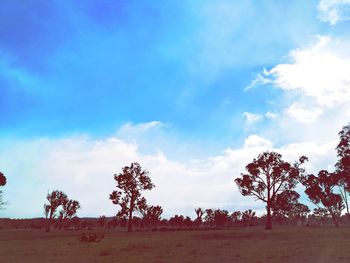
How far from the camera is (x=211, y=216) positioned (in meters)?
132

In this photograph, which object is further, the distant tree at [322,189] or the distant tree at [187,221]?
the distant tree at [187,221]

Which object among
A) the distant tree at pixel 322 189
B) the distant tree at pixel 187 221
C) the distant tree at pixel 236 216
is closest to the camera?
the distant tree at pixel 322 189

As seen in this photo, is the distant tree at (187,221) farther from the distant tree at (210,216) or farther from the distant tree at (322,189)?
the distant tree at (322,189)

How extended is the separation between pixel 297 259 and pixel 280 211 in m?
49.5

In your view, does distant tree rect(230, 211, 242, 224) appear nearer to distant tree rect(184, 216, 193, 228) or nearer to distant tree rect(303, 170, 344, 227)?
distant tree rect(184, 216, 193, 228)

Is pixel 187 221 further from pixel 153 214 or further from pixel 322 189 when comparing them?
pixel 322 189

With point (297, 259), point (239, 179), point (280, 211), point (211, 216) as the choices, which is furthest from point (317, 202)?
point (297, 259)

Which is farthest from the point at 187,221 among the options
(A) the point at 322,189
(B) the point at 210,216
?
(A) the point at 322,189

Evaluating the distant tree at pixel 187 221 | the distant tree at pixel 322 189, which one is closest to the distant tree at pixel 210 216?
the distant tree at pixel 187 221

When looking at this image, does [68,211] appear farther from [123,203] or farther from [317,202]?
[317,202]

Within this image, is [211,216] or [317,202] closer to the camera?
[317,202]

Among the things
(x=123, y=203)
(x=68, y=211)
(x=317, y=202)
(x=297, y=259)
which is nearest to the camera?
(x=297, y=259)

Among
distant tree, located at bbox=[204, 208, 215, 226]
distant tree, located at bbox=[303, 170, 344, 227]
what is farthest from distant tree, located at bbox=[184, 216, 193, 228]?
distant tree, located at bbox=[303, 170, 344, 227]

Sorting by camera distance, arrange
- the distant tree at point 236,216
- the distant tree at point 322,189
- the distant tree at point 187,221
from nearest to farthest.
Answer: the distant tree at point 322,189 → the distant tree at point 187,221 → the distant tree at point 236,216
